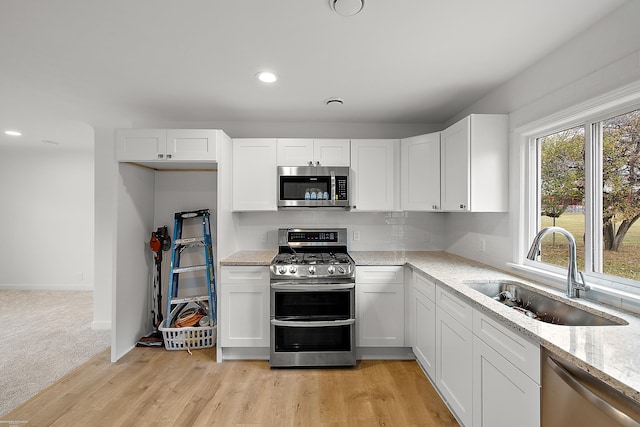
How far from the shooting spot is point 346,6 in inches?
56.6

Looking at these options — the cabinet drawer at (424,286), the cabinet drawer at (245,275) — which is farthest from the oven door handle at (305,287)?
the cabinet drawer at (424,286)

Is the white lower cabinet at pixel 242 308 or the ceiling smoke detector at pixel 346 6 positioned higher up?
the ceiling smoke detector at pixel 346 6

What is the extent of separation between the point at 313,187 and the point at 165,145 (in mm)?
1468

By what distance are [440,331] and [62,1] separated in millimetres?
2938

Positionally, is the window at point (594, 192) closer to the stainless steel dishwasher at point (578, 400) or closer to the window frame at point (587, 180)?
the window frame at point (587, 180)

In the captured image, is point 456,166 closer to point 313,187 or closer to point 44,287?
point 313,187

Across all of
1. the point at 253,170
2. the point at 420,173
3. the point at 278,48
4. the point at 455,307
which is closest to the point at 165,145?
the point at 253,170

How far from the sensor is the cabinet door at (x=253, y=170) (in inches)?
122

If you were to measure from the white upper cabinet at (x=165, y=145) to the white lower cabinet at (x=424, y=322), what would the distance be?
2167mm

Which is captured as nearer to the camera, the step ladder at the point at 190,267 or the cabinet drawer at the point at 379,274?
the cabinet drawer at the point at 379,274

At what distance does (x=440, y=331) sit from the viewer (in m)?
2.11

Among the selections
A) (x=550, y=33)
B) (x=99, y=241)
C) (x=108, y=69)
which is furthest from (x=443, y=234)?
(x=99, y=241)

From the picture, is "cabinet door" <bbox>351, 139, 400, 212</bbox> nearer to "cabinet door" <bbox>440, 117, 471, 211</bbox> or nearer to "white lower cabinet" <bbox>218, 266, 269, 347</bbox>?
"cabinet door" <bbox>440, 117, 471, 211</bbox>

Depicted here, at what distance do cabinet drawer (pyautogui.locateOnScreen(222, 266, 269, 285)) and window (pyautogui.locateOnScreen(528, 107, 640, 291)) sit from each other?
2.20m
